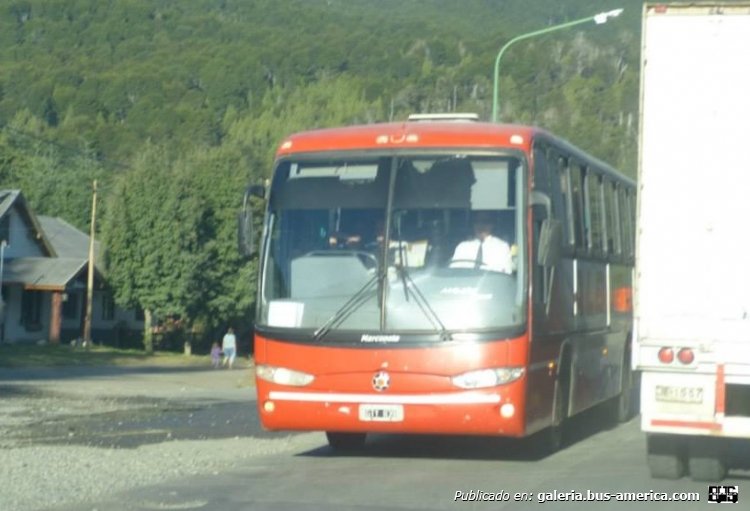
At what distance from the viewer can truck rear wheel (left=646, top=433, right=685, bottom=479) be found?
1216 cm

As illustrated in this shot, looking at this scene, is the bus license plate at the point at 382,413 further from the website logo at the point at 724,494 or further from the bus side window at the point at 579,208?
the bus side window at the point at 579,208

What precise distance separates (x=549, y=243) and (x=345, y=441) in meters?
3.44

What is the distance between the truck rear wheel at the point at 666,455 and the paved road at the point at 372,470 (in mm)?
129

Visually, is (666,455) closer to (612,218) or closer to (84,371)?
(612,218)

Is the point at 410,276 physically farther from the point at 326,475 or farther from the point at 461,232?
the point at 326,475

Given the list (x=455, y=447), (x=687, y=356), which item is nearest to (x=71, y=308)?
(x=455, y=447)

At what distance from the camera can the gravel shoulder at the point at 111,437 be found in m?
12.6

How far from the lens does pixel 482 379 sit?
13094 mm

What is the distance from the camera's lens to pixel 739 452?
14.7 meters

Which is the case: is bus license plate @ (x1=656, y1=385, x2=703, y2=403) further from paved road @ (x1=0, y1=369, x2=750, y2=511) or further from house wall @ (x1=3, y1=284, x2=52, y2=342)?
house wall @ (x1=3, y1=284, x2=52, y2=342)

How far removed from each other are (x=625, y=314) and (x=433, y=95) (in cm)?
9791

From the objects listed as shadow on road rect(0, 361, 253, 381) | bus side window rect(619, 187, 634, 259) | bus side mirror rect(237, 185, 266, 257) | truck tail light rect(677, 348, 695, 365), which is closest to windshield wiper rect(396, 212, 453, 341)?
bus side mirror rect(237, 185, 266, 257)

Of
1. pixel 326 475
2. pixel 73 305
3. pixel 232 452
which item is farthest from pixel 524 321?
pixel 73 305

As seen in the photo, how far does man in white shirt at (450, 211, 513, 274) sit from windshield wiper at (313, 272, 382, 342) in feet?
2.56
